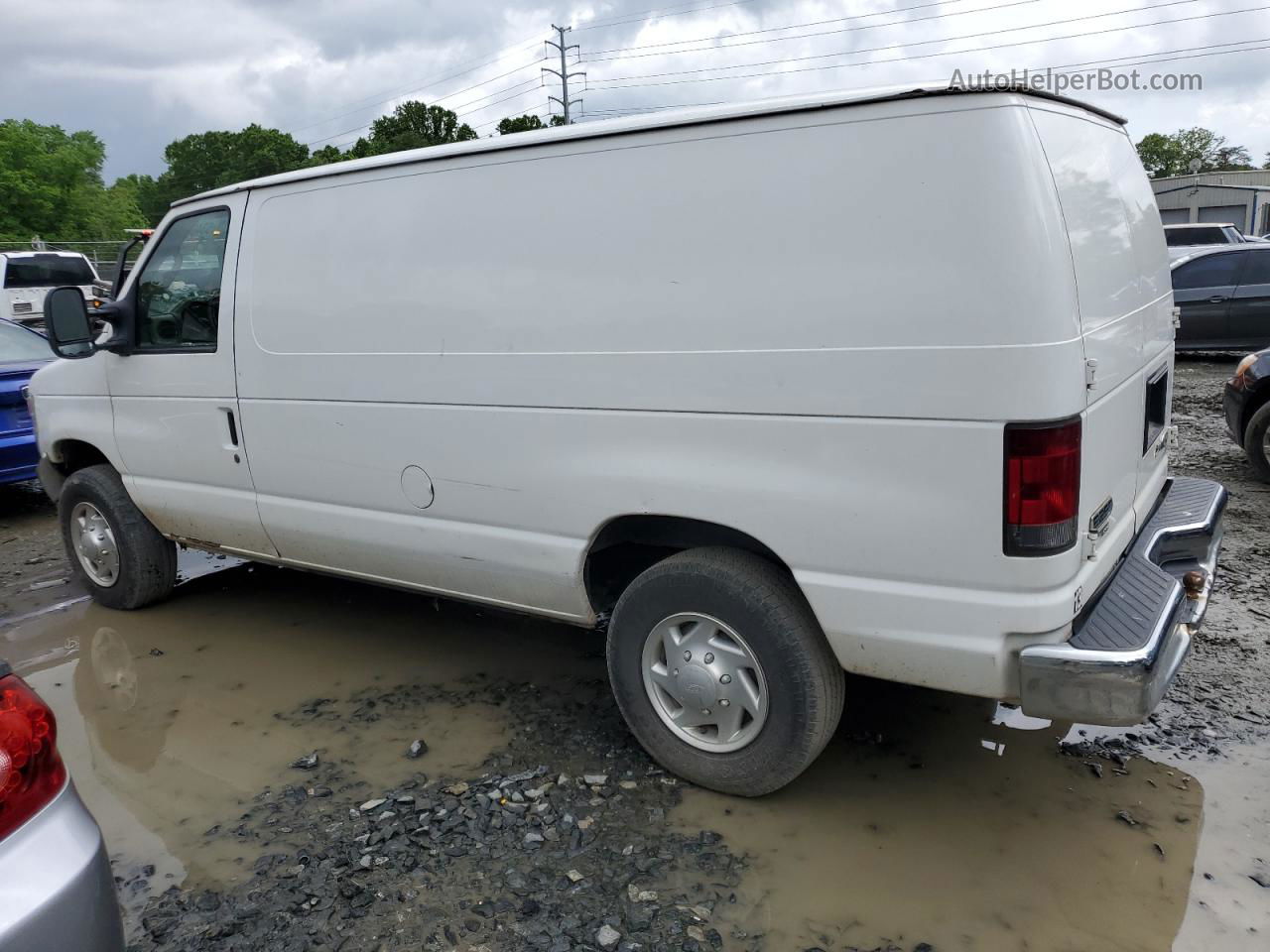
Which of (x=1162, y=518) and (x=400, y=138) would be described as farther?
(x=400, y=138)

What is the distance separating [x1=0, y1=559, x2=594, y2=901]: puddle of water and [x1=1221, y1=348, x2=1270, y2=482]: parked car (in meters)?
5.09

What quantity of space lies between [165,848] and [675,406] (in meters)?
2.20

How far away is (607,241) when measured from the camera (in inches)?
123

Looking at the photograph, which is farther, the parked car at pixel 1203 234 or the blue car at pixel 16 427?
the parked car at pixel 1203 234

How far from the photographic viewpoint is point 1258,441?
266 inches

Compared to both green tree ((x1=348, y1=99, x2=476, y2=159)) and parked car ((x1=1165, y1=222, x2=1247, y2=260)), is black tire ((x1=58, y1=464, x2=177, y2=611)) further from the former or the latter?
green tree ((x1=348, y1=99, x2=476, y2=159))

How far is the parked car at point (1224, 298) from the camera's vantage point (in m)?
11.9

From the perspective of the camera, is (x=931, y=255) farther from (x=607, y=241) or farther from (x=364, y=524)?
(x=364, y=524)

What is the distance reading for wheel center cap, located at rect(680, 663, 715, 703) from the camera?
3.18 meters

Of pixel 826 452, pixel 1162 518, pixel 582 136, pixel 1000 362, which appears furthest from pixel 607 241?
pixel 1162 518

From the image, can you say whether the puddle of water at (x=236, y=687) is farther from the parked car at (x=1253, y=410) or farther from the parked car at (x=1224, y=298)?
the parked car at (x=1224, y=298)

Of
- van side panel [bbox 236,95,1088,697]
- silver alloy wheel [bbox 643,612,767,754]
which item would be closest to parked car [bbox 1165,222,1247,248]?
van side panel [bbox 236,95,1088,697]

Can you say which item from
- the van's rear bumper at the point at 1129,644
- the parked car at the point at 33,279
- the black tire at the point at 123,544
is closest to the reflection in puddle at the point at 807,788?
the black tire at the point at 123,544

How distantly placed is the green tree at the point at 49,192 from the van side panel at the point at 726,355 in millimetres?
62467
